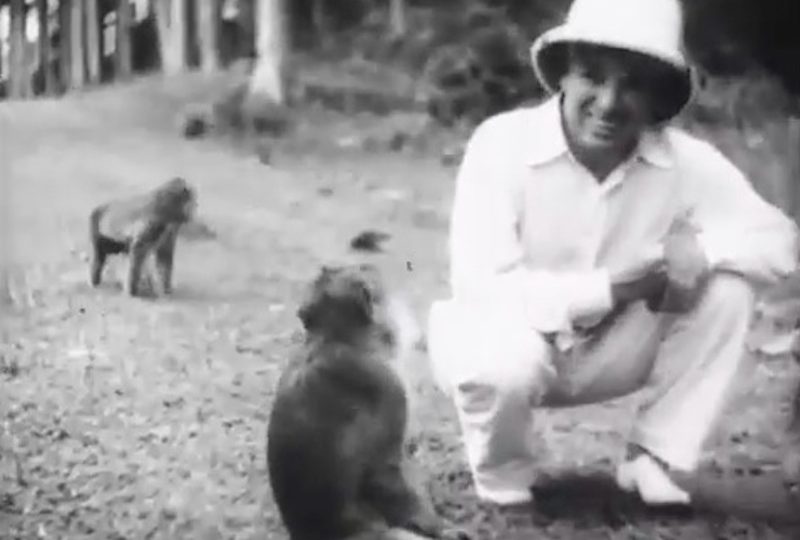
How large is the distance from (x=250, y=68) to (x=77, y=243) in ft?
1.07

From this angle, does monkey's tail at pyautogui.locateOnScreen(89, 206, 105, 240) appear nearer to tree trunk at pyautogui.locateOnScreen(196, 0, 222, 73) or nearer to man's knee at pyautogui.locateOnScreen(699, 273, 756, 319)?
tree trunk at pyautogui.locateOnScreen(196, 0, 222, 73)

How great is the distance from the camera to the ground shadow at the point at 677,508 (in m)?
1.90

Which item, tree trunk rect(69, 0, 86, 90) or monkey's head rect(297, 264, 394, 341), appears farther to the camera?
tree trunk rect(69, 0, 86, 90)

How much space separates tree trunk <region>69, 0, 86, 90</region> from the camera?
6.31 feet

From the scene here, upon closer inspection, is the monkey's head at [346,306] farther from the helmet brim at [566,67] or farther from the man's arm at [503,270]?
the helmet brim at [566,67]

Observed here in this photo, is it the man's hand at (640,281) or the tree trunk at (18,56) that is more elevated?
the tree trunk at (18,56)

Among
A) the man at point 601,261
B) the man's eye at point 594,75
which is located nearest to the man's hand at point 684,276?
the man at point 601,261

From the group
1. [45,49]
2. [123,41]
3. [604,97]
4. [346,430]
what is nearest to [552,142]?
[604,97]

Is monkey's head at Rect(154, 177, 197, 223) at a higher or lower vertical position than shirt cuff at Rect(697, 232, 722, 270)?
higher

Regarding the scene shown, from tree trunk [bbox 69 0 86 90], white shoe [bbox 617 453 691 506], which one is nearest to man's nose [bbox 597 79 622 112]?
white shoe [bbox 617 453 691 506]

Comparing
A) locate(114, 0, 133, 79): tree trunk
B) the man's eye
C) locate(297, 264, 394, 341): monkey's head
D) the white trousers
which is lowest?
the white trousers

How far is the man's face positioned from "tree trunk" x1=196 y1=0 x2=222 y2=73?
0.46m

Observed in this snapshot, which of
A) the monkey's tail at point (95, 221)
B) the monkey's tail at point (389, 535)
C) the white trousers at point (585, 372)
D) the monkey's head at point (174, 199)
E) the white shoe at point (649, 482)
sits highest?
the monkey's head at point (174, 199)

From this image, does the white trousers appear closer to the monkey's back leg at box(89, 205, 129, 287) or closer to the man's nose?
the man's nose
